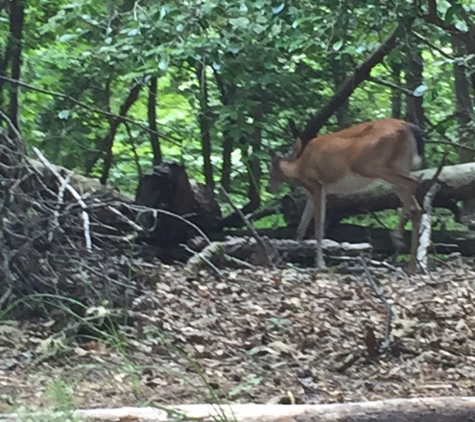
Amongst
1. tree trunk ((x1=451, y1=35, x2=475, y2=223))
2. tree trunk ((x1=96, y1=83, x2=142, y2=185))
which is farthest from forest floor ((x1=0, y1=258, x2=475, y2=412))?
tree trunk ((x1=451, y1=35, x2=475, y2=223))

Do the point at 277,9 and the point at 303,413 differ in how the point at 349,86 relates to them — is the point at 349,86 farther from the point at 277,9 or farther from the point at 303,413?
the point at 303,413

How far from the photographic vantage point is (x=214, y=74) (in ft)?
31.7

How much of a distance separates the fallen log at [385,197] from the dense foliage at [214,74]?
46cm

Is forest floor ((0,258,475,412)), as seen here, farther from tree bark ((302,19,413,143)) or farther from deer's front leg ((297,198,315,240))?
tree bark ((302,19,413,143))

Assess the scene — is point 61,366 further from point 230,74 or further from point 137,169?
point 137,169

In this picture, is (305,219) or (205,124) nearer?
(305,219)

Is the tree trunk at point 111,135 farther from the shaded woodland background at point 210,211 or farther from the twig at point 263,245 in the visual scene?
the twig at point 263,245

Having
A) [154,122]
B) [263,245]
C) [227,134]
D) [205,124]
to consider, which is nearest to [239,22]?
[227,134]

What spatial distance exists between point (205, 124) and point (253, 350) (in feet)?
16.5

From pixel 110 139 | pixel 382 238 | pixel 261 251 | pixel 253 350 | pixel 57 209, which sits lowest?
pixel 253 350

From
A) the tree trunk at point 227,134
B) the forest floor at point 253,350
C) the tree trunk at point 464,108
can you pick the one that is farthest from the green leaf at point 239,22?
the tree trunk at point 464,108

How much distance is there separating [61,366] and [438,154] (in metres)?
7.18

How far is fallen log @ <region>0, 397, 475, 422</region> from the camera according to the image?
126 inches

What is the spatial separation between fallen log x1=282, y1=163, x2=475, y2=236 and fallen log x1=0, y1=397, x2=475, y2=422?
583 centimetres
